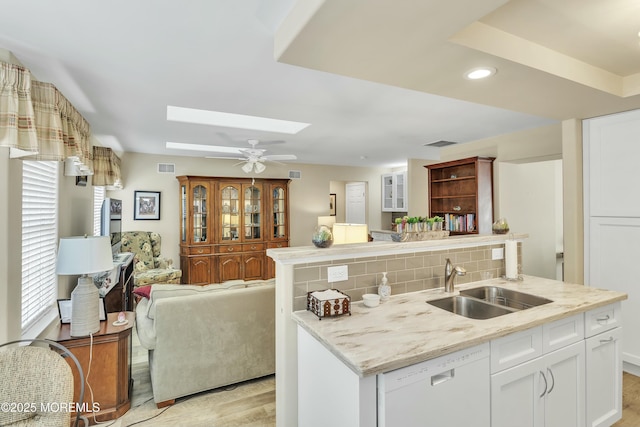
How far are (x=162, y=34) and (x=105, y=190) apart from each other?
4376 millimetres

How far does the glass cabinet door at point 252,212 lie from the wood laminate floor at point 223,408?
12.0 ft

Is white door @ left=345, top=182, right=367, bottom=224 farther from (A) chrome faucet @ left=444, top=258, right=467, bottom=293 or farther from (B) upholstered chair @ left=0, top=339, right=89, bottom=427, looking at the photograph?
(B) upholstered chair @ left=0, top=339, right=89, bottom=427

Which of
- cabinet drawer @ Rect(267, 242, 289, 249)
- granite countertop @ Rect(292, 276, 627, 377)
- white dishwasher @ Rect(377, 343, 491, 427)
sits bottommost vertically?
white dishwasher @ Rect(377, 343, 491, 427)

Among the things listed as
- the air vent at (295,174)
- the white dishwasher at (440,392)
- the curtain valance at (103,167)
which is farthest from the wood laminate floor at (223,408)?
the air vent at (295,174)

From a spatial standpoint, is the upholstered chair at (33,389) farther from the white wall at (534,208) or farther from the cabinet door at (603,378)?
the white wall at (534,208)

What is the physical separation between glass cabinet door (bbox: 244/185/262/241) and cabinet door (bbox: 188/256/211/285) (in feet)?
2.78

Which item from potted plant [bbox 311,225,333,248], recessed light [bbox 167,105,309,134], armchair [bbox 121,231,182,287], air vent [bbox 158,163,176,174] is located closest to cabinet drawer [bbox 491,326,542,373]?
potted plant [bbox 311,225,333,248]

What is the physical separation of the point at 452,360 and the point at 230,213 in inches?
209

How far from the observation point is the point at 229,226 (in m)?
6.11

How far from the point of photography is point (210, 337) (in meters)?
2.54

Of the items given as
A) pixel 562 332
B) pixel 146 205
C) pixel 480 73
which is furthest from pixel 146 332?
pixel 146 205

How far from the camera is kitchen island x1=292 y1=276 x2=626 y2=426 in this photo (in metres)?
1.25

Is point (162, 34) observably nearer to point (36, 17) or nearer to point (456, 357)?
point (36, 17)

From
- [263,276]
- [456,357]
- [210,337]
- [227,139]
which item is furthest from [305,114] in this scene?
[263,276]
